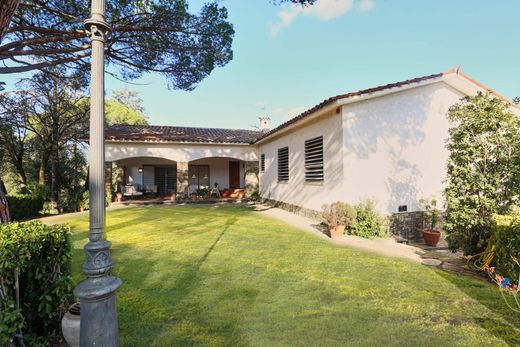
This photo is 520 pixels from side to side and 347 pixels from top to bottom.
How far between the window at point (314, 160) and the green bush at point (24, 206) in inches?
516

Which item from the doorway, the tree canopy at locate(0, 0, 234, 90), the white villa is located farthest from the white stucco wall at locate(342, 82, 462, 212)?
the doorway

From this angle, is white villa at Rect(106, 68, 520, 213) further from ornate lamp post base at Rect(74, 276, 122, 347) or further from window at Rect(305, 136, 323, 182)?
ornate lamp post base at Rect(74, 276, 122, 347)

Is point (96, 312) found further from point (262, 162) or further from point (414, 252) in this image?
point (262, 162)

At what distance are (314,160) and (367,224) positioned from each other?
3200mm

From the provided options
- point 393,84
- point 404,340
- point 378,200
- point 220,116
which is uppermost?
point 220,116

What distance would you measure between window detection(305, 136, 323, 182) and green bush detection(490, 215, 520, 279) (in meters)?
5.27

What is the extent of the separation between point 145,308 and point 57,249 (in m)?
1.30

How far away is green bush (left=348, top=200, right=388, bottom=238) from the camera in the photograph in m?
7.60

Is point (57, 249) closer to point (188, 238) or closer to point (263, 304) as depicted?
point (263, 304)

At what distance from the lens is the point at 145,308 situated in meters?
3.38

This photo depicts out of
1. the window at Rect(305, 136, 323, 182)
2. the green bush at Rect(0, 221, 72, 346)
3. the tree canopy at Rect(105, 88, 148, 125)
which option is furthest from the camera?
the tree canopy at Rect(105, 88, 148, 125)

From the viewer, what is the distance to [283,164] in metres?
13.0

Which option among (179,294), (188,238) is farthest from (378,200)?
(179,294)

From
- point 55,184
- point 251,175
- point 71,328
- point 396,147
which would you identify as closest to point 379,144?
point 396,147
